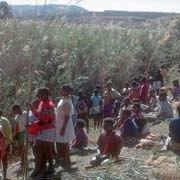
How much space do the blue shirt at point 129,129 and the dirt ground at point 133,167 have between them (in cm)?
71

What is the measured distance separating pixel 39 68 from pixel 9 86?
263cm

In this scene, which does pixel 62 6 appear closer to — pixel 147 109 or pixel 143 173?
pixel 143 173

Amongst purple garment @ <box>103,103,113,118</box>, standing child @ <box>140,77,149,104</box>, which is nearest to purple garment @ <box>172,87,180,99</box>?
standing child @ <box>140,77,149,104</box>

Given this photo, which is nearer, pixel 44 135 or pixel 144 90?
pixel 44 135

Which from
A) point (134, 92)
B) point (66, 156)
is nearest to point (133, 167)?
point (66, 156)

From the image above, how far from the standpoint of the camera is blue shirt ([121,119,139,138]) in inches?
357

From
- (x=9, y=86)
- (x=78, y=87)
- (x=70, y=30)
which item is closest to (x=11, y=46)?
(x=9, y=86)

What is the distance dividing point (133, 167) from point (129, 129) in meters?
2.44

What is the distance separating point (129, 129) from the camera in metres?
9.12

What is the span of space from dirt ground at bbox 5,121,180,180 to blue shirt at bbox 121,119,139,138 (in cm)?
71

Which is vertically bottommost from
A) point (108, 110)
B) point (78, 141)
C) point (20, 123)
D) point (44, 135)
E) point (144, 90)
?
point (108, 110)

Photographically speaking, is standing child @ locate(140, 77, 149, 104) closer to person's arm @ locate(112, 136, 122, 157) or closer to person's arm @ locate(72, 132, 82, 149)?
person's arm @ locate(72, 132, 82, 149)

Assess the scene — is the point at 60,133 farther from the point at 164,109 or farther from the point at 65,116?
the point at 164,109

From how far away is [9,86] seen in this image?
10.3 meters
